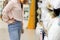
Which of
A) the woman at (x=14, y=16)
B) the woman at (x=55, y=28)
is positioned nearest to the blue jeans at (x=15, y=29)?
the woman at (x=14, y=16)

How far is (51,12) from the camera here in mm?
2398

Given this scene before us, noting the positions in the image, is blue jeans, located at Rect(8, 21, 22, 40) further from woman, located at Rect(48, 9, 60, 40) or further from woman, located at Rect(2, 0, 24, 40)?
woman, located at Rect(48, 9, 60, 40)

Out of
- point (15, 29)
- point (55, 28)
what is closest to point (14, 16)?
point (15, 29)

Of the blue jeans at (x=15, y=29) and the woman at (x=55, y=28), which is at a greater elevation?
the woman at (x=55, y=28)

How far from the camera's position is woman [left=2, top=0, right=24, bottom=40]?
3107 millimetres

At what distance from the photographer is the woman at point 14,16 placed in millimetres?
3107

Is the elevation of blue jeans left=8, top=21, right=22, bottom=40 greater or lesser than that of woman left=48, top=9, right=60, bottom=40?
lesser

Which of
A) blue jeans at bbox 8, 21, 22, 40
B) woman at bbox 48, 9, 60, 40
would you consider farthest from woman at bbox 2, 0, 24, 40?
woman at bbox 48, 9, 60, 40

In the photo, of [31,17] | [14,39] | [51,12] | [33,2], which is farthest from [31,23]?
[51,12]

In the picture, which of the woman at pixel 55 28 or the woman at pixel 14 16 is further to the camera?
the woman at pixel 14 16

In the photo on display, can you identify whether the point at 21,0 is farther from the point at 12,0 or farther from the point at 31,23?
the point at 31,23

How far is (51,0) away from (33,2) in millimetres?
→ 5989

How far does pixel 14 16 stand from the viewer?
3.13 m

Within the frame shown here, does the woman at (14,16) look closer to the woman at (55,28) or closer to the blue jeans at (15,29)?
the blue jeans at (15,29)
